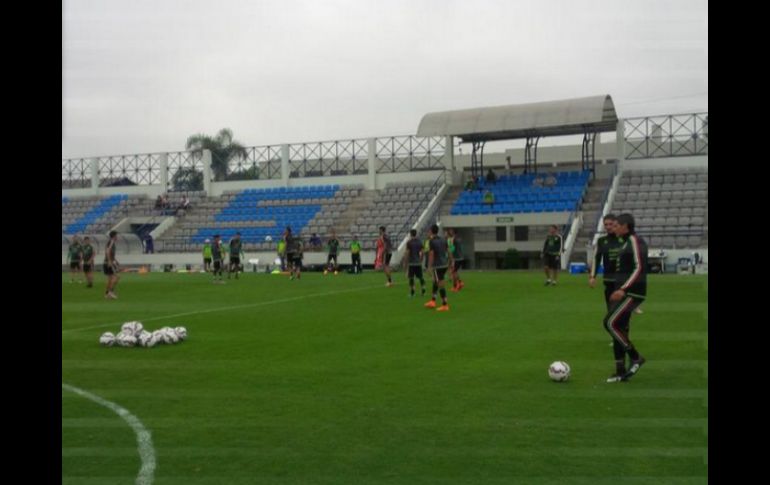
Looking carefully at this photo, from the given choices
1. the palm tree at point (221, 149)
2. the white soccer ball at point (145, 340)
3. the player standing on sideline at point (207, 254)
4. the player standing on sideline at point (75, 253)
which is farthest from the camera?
the palm tree at point (221, 149)

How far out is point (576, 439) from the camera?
661 centimetres

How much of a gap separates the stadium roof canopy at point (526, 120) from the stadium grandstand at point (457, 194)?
72 millimetres

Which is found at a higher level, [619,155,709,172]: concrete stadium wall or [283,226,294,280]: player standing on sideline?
[619,155,709,172]: concrete stadium wall

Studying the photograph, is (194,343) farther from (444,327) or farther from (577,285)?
(577,285)

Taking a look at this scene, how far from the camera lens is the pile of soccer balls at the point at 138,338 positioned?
13.1 m

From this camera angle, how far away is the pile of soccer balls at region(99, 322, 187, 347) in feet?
43.1

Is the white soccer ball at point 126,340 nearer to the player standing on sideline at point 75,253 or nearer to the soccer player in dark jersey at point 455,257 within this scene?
the soccer player in dark jersey at point 455,257

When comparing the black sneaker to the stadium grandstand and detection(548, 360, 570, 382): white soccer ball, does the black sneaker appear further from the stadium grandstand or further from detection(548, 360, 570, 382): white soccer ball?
the stadium grandstand

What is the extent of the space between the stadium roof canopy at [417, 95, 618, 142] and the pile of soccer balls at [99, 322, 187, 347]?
3277cm

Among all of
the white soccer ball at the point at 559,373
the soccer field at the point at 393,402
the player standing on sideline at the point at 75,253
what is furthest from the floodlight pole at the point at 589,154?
the white soccer ball at the point at 559,373

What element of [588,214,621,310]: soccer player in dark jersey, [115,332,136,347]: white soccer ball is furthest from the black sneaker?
[115,332,136,347]: white soccer ball

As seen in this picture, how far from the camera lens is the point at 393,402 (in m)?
8.25

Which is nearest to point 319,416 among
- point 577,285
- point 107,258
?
point 107,258

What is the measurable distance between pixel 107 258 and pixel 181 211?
3042 centimetres
